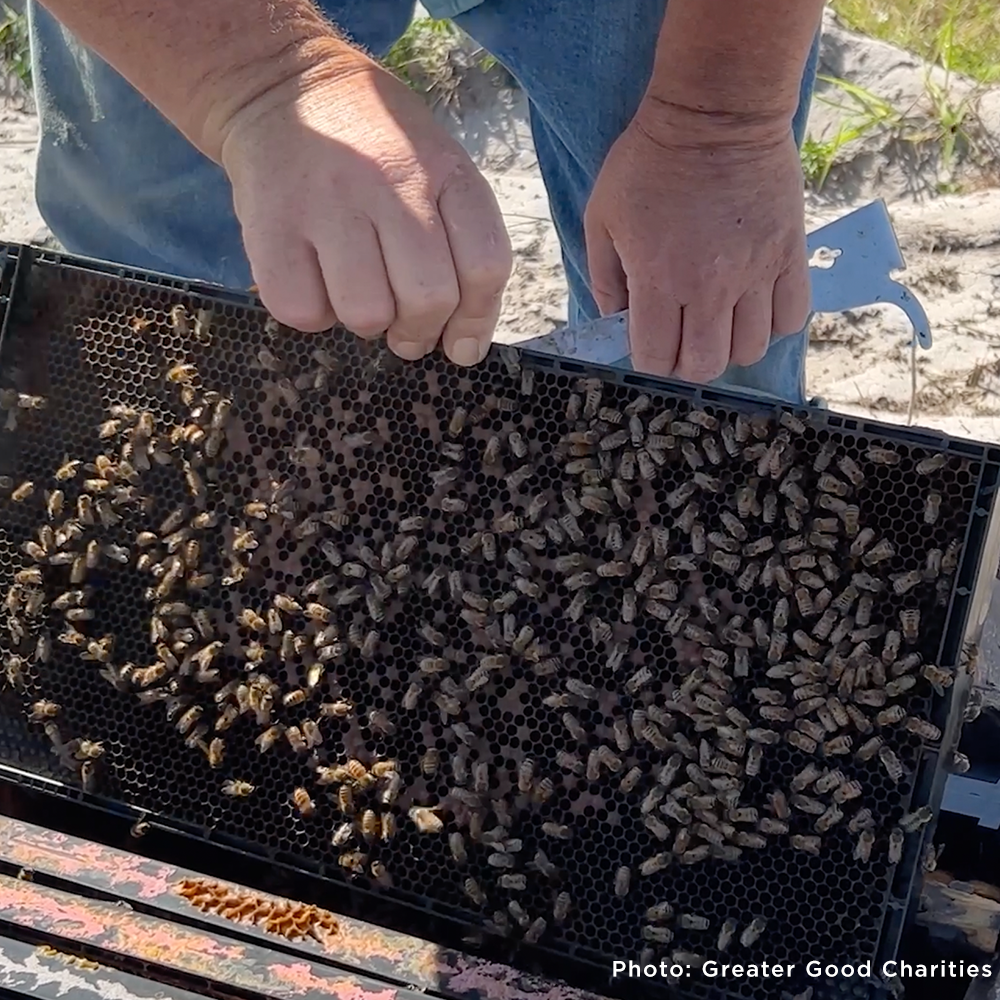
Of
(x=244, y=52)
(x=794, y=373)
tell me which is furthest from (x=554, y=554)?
(x=794, y=373)

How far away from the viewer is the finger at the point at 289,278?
1.94 m

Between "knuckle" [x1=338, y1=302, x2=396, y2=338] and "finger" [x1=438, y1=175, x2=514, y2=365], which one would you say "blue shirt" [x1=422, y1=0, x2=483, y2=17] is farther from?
"knuckle" [x1=338, y1=302, x2=396, y2=338]

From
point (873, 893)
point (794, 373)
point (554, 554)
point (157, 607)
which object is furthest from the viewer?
point (794, 373)

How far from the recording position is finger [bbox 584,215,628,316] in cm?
264

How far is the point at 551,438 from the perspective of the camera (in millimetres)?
2188

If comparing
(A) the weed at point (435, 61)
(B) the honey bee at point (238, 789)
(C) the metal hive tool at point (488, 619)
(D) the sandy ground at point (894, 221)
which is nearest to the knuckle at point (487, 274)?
(C) the metal hive tool at point (488, 619)

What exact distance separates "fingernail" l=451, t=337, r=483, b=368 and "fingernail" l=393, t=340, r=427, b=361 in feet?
0.21

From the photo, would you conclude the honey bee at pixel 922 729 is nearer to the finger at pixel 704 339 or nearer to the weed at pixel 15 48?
the finger at pixel 704 339

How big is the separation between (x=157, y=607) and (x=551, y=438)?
3.13ft

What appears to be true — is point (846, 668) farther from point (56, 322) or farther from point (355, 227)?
point (56, 322)

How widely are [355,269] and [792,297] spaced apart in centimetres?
117

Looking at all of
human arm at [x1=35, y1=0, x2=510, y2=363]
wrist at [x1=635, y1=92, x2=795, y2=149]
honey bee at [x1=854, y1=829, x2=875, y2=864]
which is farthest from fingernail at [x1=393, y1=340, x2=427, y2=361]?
honey bee at [x1=854, y1=829, x2=875, y2=864]

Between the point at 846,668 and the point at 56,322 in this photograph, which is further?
the point at 56,322

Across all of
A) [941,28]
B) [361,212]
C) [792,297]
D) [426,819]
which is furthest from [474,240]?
[941,28]
